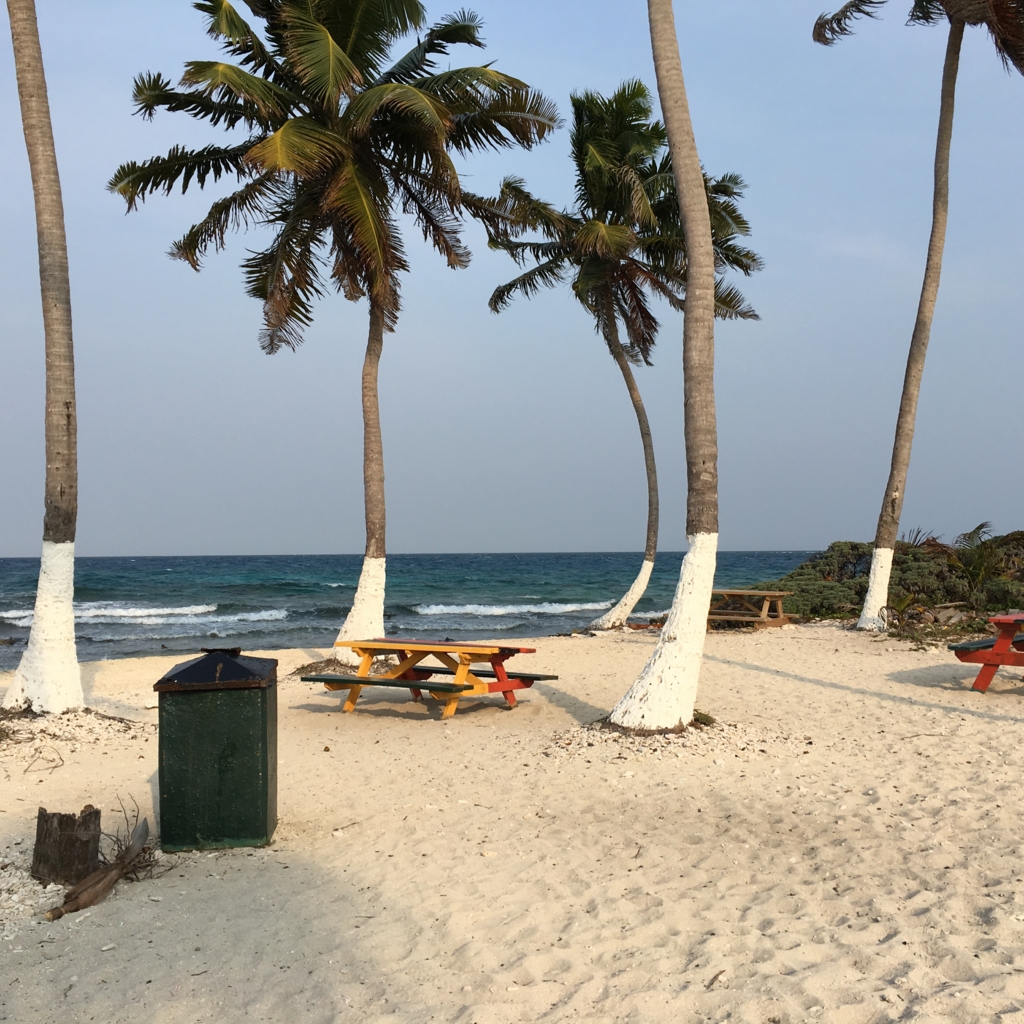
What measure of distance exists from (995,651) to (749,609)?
25.3ft

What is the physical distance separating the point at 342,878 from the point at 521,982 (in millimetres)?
1475

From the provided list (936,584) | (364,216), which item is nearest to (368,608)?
(364,216)

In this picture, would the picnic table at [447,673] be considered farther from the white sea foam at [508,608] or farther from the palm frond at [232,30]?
the white sea foam at [508,608]

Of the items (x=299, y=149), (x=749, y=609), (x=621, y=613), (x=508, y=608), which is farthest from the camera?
(x=508, y=608)

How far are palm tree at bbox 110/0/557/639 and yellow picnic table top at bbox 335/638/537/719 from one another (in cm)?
211

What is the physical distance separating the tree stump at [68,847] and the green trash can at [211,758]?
49 cm

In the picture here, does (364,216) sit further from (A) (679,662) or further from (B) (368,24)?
(A) (679,662)

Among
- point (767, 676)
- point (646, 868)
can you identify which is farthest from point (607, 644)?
point (646, 868)

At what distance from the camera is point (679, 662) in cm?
688

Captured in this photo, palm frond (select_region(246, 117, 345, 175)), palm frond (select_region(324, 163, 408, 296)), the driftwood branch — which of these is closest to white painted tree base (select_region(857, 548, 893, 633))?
palm frond (select_region(324, 163, 408, 296))

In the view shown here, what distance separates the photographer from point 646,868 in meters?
4.43

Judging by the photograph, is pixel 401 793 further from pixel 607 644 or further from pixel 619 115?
pixel 619 115

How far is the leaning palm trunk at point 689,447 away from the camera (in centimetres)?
688

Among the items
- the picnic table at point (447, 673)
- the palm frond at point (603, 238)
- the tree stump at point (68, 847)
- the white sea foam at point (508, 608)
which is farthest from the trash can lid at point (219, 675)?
the white sea foam at point (508, 608)
